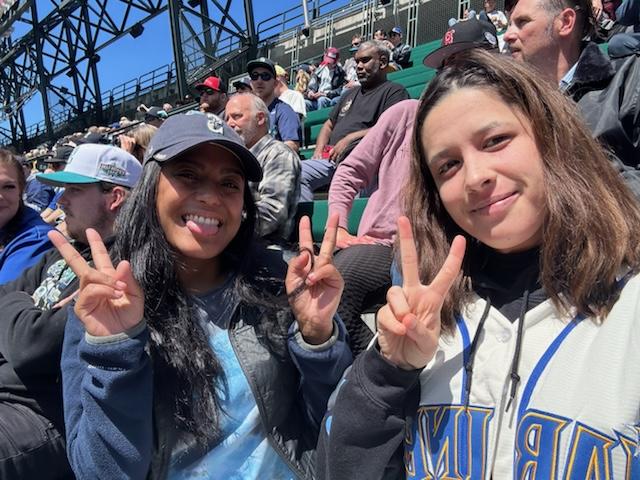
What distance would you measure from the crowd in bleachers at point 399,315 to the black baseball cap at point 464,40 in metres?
0.50

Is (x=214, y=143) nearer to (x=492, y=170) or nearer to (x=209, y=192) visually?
(x=209, y=192)

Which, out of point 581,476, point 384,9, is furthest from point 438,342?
point 384,9

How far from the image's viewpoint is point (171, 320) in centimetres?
135

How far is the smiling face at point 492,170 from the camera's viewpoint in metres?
1.02

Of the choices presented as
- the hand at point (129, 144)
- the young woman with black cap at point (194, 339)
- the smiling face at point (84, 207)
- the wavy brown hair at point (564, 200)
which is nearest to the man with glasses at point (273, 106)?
the hand at point (129, 144)

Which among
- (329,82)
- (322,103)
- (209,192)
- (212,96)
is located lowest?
(322,103)

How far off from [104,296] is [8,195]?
1.94 metres

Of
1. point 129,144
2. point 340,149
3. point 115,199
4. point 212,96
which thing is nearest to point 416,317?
point 115,199

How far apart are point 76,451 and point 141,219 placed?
0.63 metres

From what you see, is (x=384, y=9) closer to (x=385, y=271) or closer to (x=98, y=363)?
(x=385, y=271)

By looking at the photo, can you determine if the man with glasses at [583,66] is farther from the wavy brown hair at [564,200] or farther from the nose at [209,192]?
the nose at [209,192]

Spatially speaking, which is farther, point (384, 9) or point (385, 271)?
point (384, 9)

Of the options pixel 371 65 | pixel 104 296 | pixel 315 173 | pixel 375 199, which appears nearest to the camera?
pixel 104 296

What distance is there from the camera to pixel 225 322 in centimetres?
143
